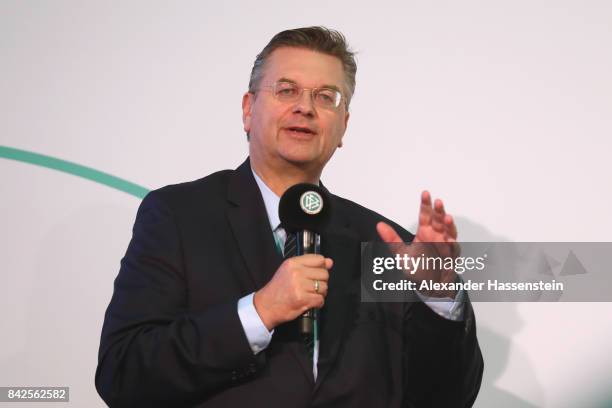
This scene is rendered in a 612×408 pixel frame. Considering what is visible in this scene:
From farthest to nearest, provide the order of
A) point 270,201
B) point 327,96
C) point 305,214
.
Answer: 1. point 327,96
2. point 270,201
3. point 305,214

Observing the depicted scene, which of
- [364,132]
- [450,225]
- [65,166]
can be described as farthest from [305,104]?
[65,166]

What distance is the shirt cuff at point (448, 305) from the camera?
6.68 ft

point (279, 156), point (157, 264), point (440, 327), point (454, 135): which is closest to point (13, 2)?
point (279, 156)

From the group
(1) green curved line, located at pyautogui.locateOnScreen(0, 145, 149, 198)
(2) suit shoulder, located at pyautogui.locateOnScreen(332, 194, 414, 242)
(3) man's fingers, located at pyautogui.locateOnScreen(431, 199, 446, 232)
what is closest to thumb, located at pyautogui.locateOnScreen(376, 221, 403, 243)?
(3) man's fingers, located at pyautogui.locateOnScreen(431, 199, 446, 232)

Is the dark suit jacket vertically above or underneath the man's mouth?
underneath

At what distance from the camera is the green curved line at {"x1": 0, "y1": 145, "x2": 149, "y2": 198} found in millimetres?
2803

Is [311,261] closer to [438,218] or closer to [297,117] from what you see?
[438,218]

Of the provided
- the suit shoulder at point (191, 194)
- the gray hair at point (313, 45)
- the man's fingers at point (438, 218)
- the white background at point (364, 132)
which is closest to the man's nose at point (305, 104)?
the gray hair at point (313, 45)

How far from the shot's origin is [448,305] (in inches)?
80.5

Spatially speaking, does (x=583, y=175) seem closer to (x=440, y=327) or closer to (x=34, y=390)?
(x=440, y=327)

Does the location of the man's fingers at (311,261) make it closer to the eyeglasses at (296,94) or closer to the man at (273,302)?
the man at (273,302)

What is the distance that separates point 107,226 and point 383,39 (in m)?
1.29

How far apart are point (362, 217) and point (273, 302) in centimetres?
86

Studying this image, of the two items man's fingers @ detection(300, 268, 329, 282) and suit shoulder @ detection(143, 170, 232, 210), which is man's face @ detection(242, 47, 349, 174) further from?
man's fingers @ detection(300, 268, 329, 282)
